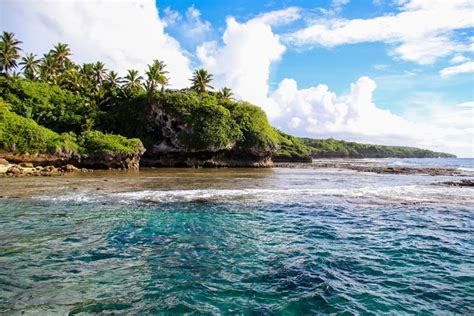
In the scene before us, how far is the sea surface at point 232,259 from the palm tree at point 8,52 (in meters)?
53.5

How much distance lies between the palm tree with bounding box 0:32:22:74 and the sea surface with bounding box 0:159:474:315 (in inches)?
2105

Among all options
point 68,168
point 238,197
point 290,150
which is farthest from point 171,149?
point 290,150

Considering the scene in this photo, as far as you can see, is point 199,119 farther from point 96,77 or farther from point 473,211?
point 473,211

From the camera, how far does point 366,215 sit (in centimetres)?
1725

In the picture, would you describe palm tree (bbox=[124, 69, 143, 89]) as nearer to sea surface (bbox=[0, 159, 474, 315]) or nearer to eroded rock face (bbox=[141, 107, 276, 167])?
eroded rock face (bbox=[141, 107, 276, 167])

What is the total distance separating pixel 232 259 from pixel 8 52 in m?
67.6

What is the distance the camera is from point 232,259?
33.2 ft

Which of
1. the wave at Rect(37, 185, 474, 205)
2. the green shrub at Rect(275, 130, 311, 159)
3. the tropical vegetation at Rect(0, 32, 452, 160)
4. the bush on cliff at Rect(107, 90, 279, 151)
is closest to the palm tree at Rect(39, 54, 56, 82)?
the tropical vegetation at Rect(0, 32, 452, 160)

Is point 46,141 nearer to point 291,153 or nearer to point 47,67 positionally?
point 47,67

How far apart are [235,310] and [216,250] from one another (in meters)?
4.14

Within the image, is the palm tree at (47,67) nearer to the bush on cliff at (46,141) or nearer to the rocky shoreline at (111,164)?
the bush on cliff at (46,141)

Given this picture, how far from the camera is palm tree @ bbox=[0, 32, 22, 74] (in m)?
59.4

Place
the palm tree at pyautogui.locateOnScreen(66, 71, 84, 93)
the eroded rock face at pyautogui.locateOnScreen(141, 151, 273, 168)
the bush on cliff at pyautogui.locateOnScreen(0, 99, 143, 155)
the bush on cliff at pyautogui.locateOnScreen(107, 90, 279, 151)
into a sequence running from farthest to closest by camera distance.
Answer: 1. the palm tree at pyautogui.locateOnScreen(66, 71, 84, 93)
2. the eroded rock face at pyautogui.locateOnScreen(141, 151, 273, 168)
3. the bush on cliff at pyautogui.locateOnScreen(107, 90, 279, 151)
4. the bush on cliff at pyautogui.locateOnScreen(0, 99, 143, 155)

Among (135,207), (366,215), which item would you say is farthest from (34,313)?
(366,215)
